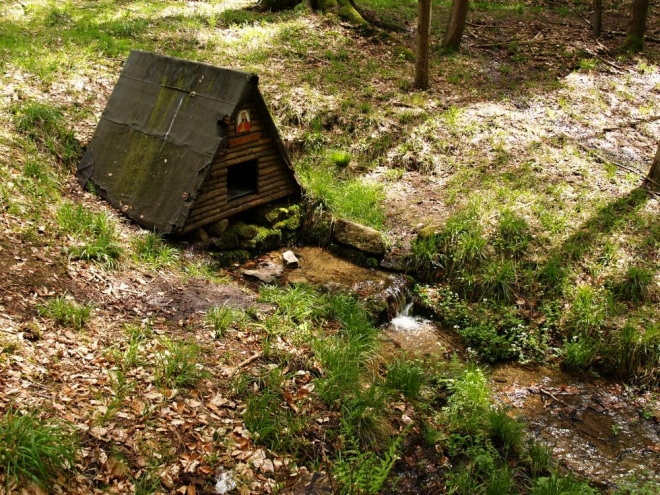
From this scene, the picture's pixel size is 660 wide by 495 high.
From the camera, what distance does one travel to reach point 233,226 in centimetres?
764

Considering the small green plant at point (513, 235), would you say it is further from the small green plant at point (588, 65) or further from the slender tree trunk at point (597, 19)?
the slender tree trunk at point (597, 19)

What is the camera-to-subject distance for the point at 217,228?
732cm

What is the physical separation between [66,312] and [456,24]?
37.6 ft

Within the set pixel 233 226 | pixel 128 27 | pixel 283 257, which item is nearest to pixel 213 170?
pixel 233 226

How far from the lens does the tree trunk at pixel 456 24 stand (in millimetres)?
12609

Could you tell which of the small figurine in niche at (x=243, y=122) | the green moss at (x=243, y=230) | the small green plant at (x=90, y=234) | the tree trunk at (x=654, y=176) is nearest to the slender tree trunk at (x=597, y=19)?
the tree trunk at (x=654, y=176)

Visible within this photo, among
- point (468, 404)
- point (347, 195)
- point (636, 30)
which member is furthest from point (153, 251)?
point (636, 30)

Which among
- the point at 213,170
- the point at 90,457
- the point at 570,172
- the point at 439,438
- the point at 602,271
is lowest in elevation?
the point at 90,457

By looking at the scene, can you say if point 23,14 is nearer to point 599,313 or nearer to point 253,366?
point 253,366

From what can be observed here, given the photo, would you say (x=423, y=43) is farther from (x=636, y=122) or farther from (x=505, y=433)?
(x=505, y=433)

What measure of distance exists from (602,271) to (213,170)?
5418mm

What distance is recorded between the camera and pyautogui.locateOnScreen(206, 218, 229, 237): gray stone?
24.0 feet

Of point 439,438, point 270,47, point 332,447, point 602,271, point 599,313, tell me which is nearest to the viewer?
point 332,447

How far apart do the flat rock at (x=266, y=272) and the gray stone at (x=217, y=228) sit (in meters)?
0.69
